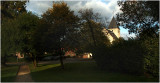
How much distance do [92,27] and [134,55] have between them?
7189 millimetres

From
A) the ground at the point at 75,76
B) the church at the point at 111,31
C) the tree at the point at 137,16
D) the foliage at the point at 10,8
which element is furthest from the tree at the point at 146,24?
the foliage at the point at 10,8

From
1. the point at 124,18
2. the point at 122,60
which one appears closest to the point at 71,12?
the point at 124,18

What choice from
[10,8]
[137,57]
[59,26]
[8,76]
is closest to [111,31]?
[59,26]

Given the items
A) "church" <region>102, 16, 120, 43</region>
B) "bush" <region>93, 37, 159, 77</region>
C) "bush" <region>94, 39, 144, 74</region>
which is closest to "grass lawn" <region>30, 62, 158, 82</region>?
"bush" <region>94, 39, 144, 74</region>

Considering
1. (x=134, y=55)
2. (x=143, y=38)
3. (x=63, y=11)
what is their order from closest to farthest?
(x=134, y=55) < (x=143, y=38) < (x=63, y=11)

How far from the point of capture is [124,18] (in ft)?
43.1

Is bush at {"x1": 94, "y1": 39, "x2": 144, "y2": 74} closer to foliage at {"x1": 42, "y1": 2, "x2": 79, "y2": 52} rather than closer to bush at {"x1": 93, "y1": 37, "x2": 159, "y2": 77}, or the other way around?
bush at {"x1": 93, "y1": 37, "x2": 159, "y2": 77}

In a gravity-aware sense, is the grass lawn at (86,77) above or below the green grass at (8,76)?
above

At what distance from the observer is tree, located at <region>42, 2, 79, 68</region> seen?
15.5 meters

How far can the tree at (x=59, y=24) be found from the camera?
15.5 metres

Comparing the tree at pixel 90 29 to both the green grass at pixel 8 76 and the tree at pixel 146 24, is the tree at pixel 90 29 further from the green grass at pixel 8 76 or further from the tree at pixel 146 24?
the green grass at pixel 8 76

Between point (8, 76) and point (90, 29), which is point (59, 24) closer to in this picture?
point (90, 29)

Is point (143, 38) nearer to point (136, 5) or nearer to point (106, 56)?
point (136, 5)

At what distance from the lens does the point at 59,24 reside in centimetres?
1530
